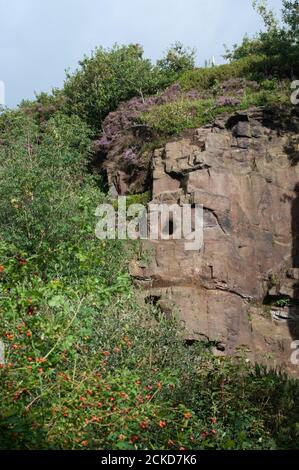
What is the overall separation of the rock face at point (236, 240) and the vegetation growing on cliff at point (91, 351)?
103 centimetres

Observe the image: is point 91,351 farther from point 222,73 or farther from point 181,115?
point 222,73

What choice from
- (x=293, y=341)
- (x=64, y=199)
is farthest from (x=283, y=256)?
(x=64, y=199)

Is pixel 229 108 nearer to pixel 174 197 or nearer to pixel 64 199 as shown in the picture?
pixel 174 197

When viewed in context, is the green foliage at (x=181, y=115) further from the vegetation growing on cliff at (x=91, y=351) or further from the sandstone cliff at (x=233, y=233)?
the sandstone cliff at (x=233, y=233)

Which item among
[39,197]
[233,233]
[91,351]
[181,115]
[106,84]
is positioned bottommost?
[91,351]

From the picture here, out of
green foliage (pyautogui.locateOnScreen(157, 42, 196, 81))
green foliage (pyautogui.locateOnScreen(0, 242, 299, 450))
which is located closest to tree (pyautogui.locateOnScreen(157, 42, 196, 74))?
green foliage (pyautogui.locateOnScreen(157, 42, 196, 81))

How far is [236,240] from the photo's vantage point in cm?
1669

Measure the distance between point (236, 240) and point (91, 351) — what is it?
8.07m

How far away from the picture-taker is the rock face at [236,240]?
1495 cm

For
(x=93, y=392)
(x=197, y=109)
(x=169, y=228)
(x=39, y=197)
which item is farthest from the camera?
(x=197, y=109)

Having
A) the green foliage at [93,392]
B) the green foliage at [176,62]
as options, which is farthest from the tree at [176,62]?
the green foliage at [93,392]

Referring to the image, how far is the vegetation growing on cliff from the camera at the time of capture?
21.1ft

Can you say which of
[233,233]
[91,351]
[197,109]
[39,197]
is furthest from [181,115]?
[91,351]
